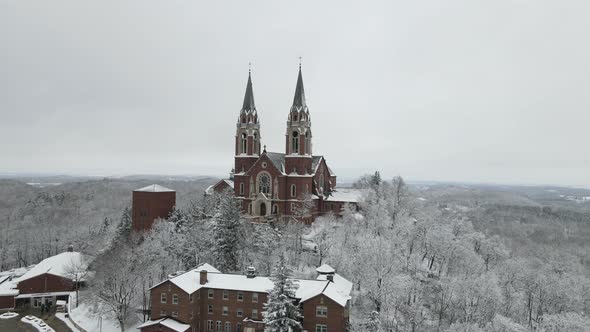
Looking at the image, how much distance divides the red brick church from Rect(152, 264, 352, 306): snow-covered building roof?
2106 cm

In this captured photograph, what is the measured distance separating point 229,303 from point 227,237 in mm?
9733

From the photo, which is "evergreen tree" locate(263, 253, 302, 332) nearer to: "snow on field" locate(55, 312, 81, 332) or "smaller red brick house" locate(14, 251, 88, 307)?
"snow on field" locate(55, 312, 81, 332)

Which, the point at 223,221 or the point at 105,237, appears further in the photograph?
the point at 105,237

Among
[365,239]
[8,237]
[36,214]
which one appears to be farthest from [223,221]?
[36,214]

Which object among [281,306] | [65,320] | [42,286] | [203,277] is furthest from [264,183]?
[281,306]

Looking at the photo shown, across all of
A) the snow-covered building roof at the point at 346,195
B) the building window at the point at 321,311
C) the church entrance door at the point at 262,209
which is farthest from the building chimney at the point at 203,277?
the snow-covered building roof at the point at 346,195

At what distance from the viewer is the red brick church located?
62531 millimetres

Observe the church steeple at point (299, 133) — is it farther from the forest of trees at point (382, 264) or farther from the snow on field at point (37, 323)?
the snow on field at point (37, 323)

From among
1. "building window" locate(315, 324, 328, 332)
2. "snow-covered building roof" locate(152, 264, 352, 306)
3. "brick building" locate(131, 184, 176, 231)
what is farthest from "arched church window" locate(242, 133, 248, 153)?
"building window" locate(315, 324, 328, 332)

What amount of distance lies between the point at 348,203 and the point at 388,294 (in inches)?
993

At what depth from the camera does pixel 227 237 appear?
1886 inches

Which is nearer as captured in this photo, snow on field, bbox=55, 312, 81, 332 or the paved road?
the paved road

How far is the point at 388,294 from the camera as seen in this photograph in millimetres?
41125

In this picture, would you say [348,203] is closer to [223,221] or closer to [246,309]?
[223,221]
